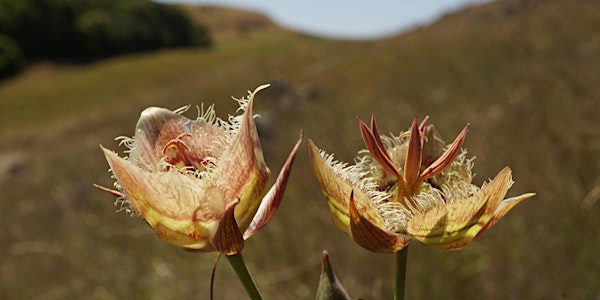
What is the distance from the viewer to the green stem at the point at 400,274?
1.18 meters

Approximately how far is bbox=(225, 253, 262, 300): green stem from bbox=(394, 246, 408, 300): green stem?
0.29 m

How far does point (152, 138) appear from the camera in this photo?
140 centimetres

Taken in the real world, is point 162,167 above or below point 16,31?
above

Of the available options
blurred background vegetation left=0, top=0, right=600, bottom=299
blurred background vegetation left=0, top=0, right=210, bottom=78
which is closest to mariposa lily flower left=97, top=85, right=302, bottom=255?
blurred background vegetation left=0, top=0, right=600, bottom=299

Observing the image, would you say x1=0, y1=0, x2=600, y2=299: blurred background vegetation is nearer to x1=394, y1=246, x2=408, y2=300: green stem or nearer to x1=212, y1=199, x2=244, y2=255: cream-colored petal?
x1=394, y1=246, x2=408, y2=300: green stem

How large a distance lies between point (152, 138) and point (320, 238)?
3032mm

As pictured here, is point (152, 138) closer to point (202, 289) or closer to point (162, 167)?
point (162, 167)

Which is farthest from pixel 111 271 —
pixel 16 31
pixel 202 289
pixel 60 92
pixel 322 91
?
pixel 16 31

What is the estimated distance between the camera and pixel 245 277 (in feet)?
3.87

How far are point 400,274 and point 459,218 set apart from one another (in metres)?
0.19

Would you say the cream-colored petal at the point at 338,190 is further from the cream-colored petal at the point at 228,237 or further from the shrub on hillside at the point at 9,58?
the shrub on hillside at the point at 9,58

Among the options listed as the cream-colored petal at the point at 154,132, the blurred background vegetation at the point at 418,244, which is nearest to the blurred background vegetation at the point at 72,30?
the blurred background vegetation at the point at 418,244

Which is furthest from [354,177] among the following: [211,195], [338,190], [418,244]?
[418,244]

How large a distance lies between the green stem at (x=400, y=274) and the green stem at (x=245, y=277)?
0.96 feet
